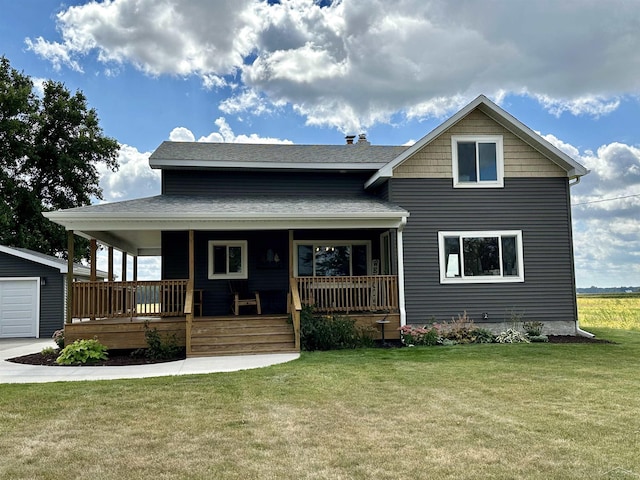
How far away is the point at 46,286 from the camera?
1758 centimetres

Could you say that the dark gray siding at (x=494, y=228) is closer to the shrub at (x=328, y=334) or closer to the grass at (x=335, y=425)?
the shrub at (x=328, y=334)

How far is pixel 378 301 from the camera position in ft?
40.9

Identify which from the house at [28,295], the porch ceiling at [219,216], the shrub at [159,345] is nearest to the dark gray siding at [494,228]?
the porch ceiling at [219,216]

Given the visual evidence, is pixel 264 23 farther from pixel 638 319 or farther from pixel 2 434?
pixel 638 319

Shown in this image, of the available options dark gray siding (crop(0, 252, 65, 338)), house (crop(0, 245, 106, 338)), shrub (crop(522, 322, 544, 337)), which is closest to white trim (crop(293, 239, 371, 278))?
shrub (crop(522, 322, 544, 337))

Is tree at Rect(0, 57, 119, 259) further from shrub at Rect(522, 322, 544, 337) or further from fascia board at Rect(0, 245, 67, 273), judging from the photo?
shrub at Rect(522, 322, 544, 337)

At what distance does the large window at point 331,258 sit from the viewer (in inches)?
571

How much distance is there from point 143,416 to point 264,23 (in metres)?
14.4

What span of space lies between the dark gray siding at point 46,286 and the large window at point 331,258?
9.00m

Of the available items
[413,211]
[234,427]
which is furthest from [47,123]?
[234,427]

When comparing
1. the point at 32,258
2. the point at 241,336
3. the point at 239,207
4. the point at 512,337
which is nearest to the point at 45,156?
the point at 32,258

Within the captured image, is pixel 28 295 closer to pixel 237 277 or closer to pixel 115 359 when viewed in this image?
pixel 237 277

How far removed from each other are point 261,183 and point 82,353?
21.6 feet

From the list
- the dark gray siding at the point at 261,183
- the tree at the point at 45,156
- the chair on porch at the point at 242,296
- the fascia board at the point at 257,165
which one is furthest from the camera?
the tree at the point at 45,156
